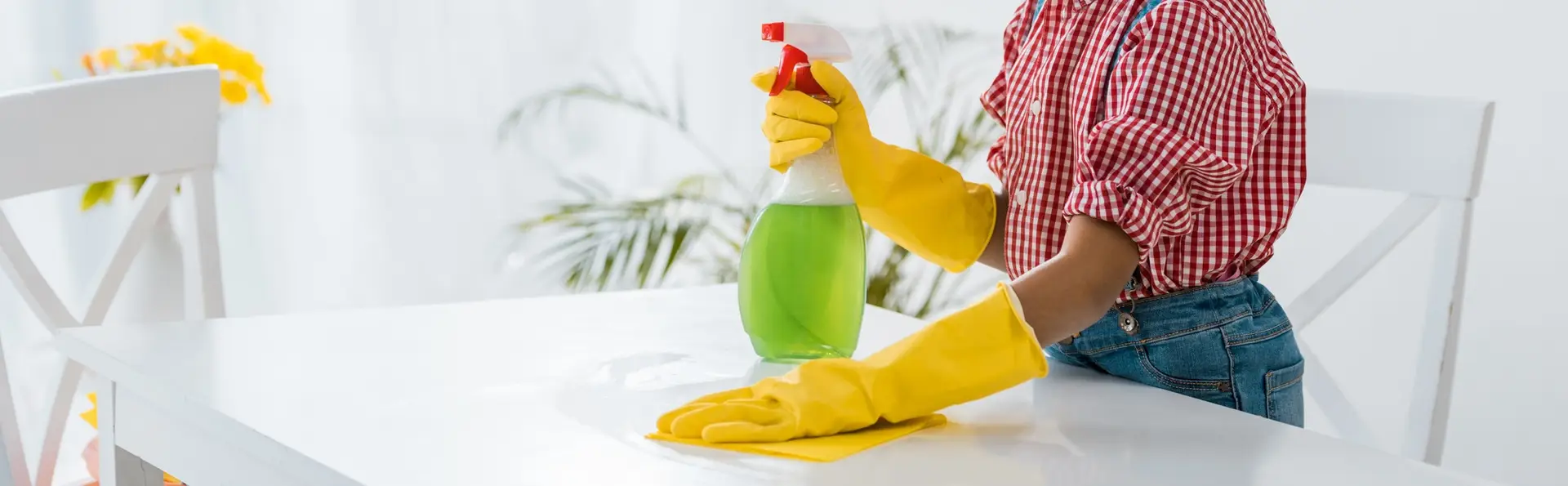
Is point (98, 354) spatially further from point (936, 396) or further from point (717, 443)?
point (936, 396)

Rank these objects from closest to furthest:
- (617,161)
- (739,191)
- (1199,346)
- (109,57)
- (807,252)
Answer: (807,252)
(1199,346)
(109,57)
(739,191)
(617,161)

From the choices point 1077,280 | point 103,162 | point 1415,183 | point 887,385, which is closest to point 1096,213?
point 1077,280

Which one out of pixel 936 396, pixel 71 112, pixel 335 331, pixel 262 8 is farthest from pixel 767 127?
pixel 262 8

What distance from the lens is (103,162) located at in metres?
1.18

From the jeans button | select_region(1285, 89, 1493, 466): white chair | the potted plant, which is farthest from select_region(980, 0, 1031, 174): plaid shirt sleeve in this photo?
the potted plant

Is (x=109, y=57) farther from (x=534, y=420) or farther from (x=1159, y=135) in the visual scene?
(x=1159, y=135)

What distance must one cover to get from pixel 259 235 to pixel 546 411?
1.52 meters

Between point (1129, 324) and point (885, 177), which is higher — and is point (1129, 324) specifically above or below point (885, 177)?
below

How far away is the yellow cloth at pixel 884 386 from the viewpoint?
0.73 m

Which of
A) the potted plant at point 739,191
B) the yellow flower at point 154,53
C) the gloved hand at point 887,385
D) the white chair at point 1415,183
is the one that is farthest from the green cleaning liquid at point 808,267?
the potted plant at point 739,191

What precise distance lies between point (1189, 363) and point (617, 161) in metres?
1.84

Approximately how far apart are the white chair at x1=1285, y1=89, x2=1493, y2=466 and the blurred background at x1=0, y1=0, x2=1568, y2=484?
20.0 inches

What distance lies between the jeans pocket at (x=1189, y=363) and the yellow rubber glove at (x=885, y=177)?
19cm

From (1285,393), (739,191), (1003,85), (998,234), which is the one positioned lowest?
(739,191)
